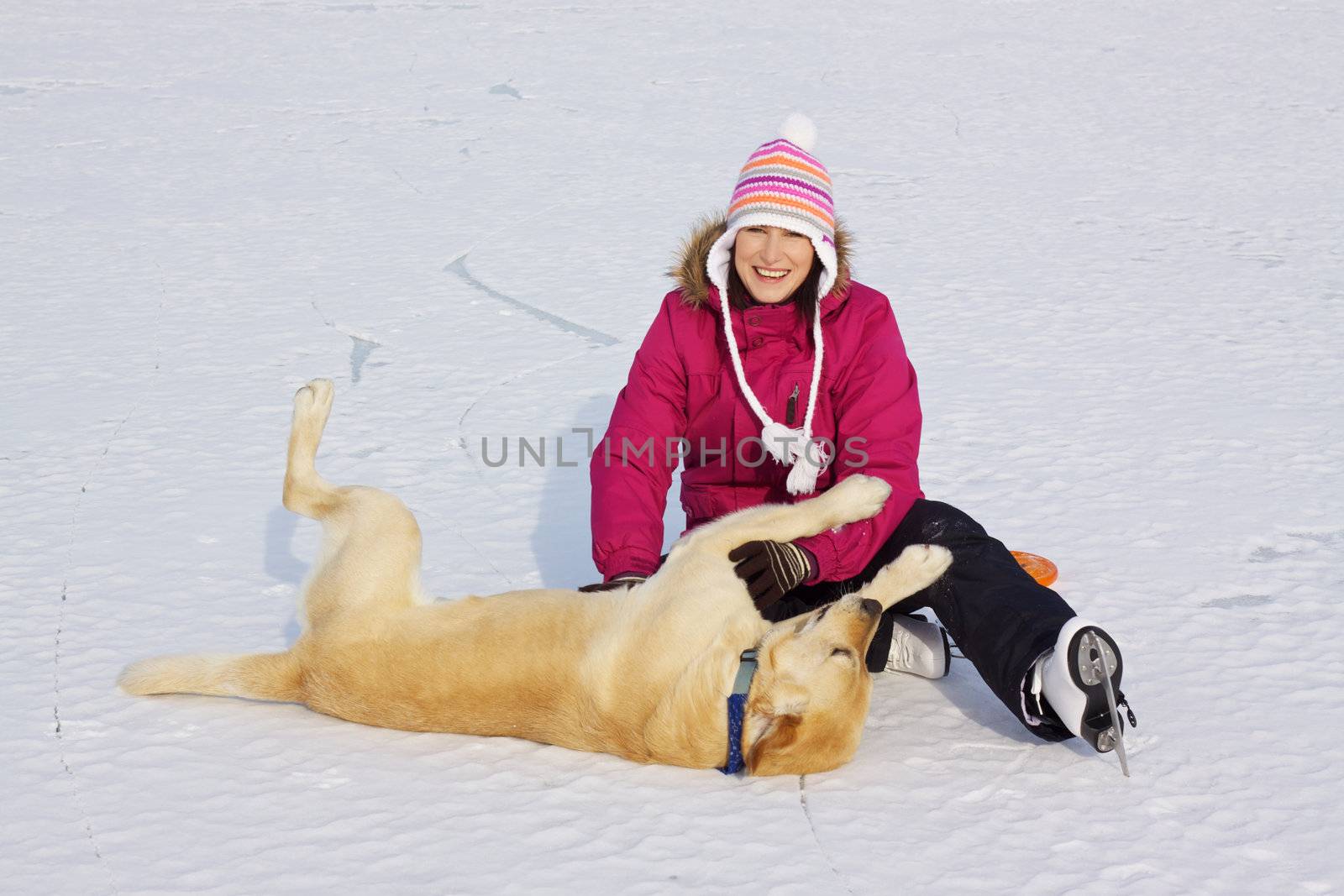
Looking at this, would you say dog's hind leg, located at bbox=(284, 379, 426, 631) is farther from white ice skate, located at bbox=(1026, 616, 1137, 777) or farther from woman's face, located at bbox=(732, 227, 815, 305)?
white ice skate, located at bbox=(1026, 616, 1137, 777)

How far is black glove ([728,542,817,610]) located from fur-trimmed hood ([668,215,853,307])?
672 millimetres

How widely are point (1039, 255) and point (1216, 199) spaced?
1.21 metres

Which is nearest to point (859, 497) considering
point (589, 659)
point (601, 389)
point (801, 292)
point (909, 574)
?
point (909, 574)

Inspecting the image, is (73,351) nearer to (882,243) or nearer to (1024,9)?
(882,243)

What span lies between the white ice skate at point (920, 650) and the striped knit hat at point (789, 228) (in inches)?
13.9

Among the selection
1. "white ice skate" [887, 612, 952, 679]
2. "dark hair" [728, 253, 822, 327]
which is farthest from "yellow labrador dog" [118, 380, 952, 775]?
"dark hair" [728, 253, 822, 327]

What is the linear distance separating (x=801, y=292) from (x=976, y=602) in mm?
810

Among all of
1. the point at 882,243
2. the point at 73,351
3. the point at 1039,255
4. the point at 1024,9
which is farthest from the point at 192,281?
the point at 1024,9

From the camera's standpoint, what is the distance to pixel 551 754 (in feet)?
7.86

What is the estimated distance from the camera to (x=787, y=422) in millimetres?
2971

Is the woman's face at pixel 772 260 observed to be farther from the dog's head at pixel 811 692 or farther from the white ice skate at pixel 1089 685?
the white ice skate at pixel 1089 685

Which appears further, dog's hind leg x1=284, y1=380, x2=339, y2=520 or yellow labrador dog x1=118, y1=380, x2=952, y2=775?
dog's hind leg x1=284, y1=380, x2=339, y2=520

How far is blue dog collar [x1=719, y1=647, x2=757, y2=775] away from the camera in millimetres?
2246

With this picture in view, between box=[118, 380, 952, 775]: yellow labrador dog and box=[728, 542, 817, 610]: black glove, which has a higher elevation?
box=[728, 542, 817, 610]: black glove
